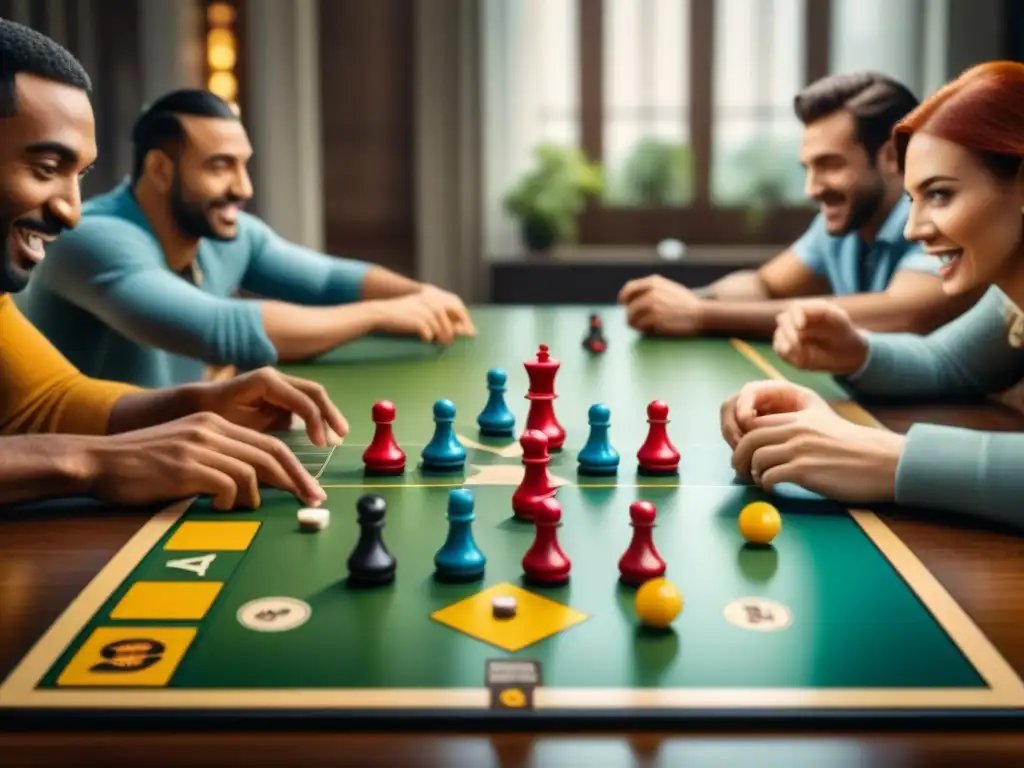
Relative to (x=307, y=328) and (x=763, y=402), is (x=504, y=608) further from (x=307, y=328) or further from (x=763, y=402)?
(x=307, y=328)

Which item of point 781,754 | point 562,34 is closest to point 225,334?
point 781,754

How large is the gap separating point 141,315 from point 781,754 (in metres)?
1.84

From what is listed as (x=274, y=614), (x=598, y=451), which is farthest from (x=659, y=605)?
(x=598, y=451)

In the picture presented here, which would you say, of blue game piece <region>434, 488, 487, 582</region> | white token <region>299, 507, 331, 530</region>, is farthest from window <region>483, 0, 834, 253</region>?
blue game piece <region>434, 488, 487, 582</region>

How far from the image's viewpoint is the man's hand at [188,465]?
138 cm

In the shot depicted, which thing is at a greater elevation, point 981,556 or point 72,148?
point 72,148

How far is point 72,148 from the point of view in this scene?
4.77ft

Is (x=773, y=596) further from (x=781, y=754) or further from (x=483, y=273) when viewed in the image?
(x=483, y=273)

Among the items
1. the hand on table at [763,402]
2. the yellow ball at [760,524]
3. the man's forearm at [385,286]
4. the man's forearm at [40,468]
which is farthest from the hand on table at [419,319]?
the yellow ball at [760,524]

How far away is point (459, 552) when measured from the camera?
3.76 ft

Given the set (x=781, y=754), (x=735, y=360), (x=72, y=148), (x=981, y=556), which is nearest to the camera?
(x=781, y=754)

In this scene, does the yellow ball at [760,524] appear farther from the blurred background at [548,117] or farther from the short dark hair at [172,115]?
the blurred background at [548,117]

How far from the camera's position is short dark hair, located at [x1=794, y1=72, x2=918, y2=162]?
107 inches

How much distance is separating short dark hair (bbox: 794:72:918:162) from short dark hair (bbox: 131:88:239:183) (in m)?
1.25
